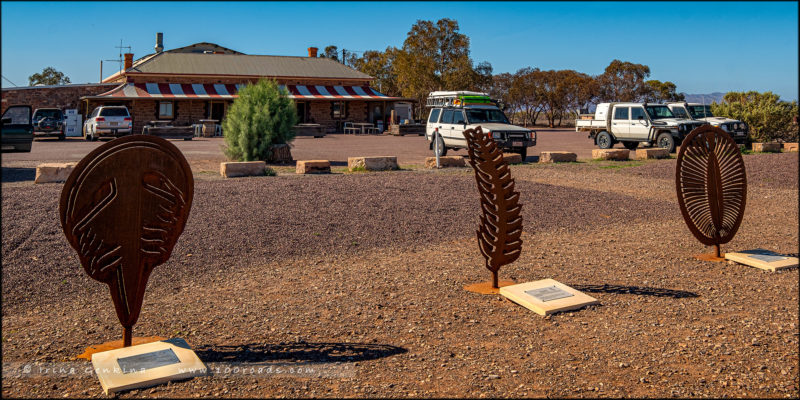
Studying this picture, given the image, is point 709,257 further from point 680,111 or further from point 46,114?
point 46,114

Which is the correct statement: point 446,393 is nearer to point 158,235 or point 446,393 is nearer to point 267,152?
point 158,235

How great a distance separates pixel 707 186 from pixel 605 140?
54.3 ft

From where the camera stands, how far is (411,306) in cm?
527

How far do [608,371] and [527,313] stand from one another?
4.08ft

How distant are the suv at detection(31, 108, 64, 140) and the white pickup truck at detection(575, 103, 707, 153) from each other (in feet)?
75.1

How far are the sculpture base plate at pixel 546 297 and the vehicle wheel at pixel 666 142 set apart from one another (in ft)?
53.3

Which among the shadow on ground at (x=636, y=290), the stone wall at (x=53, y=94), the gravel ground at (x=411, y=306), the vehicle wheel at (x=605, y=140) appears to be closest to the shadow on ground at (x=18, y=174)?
the gravel ground at (x=411, y=306)

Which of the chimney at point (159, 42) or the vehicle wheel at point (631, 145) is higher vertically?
the chimney at point (159, 42)

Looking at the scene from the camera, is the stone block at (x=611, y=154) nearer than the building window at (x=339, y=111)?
Yes

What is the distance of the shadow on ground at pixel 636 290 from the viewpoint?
561 cm

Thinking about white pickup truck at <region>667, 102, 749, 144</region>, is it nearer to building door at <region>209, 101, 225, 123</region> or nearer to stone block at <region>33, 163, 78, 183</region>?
stone block at <region>33, 163, 78, 183</region>

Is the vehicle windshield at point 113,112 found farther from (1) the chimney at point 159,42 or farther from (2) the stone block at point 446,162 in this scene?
(1) the chimney at point 159,42

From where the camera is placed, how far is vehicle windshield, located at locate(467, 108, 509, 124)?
743 inches

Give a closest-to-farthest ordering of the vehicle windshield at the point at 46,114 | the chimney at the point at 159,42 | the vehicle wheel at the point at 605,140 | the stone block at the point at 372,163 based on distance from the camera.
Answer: the stone block at the point at 372,163
the vehicle wheel at the point at 605,140
the vehicle windshield at the point at 46,114
the chimney at the point at 159,42
